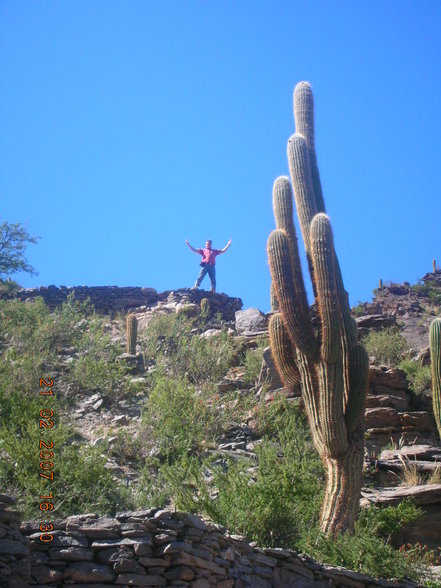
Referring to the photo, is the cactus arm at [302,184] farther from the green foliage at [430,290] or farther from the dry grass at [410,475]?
the green foliage at [430,290]

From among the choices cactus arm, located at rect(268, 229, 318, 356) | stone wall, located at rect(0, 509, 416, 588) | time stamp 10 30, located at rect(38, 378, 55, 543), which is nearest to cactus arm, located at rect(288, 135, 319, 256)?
cactus arm, located at rect(268, 229, 318, 356)

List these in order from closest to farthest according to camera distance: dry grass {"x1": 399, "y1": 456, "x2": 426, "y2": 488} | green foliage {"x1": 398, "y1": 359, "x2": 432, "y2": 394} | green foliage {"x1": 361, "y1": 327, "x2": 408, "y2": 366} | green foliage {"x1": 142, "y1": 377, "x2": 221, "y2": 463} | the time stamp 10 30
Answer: the time stamp 10 30 → dry grass {"x1": 399, "y1": 456, "x2": 426, "y2": 488} → green foliage {"x1": 142, "y1": 377, "x2": 221, "y2": 463} → green foliage {"x1": 398, "y1": 359, "x2": 432, "y2": 394} → green foliage {"x1": 361, "y1": 327, "x2": 408, "y2": 366}

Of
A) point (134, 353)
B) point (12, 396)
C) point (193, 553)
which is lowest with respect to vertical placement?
point (193, 553)

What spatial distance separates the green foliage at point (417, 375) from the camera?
16000mm

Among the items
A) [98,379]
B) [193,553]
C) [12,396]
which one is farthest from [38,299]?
[193,553]

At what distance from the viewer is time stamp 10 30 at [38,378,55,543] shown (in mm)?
7109

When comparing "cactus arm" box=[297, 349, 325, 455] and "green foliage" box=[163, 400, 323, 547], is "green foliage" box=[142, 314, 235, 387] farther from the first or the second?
"cactus arm" box=[297, 349, 325, 455]

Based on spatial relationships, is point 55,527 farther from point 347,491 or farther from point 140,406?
point 140,406

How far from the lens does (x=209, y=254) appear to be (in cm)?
2495

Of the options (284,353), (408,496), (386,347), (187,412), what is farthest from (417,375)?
(284,353)

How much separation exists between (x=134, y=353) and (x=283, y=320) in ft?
22.8

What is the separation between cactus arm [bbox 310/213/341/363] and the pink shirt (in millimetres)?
12798

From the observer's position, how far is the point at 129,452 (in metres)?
13.0

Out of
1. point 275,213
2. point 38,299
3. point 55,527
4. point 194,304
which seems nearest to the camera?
point 55,527
